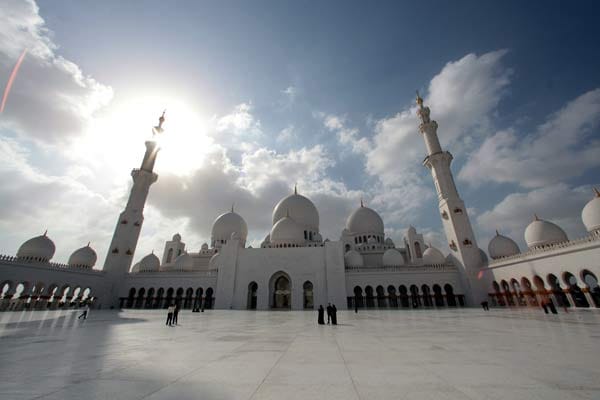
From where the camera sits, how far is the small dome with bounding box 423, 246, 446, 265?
98.5 ft

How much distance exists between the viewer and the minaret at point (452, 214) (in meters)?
26.2

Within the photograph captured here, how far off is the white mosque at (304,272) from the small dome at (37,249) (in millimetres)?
79

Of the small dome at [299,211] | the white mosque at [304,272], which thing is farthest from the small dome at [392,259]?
the small dome at [299,211]

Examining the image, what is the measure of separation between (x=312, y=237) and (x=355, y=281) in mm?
9743

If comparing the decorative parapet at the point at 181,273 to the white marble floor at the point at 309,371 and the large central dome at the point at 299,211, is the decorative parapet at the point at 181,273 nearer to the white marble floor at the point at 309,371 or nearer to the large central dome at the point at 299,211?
the large central dome at the point at 299,211

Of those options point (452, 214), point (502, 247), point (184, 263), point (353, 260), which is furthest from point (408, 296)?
point (184, 263)

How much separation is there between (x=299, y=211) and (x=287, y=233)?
5476mm

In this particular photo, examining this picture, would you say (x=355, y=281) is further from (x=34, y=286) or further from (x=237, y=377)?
(x=34, y=286)

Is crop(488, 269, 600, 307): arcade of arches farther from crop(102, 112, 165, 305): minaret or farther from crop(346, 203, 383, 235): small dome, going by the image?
crop(102, 112, 165, 305): minaret

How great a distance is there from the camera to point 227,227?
4034cm

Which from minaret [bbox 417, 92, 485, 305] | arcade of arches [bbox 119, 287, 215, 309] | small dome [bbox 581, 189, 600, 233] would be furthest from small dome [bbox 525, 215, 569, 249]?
arcade of arches [bbox 119, 287, 215, 309]

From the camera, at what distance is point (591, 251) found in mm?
16500

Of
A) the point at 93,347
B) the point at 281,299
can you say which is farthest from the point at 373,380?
the point at 281,299

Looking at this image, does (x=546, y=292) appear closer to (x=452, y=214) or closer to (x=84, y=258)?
(x=452, y=214)
